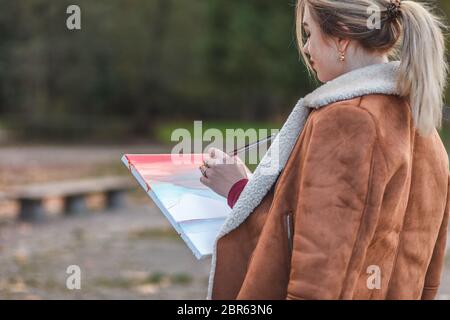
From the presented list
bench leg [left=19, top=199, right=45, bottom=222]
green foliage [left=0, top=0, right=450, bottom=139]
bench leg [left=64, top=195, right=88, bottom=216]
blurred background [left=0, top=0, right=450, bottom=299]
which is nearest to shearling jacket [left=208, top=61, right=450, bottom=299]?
blurred background [left=0, top=0, right=450, bottom=299]

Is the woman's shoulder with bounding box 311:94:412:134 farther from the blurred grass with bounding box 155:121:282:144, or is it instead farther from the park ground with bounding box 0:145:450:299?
the blurred grass with bounding box 155:121:282:144

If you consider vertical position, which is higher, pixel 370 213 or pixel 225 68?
pixel 370 213

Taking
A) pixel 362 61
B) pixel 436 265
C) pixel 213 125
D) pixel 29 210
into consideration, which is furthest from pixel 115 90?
pixel 362 61

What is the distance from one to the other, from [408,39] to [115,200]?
396 inches

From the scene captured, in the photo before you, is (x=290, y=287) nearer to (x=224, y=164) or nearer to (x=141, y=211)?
(x=224, y=164)

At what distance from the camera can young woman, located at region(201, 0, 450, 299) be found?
1.82 meters

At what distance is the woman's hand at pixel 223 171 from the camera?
2.26 meters

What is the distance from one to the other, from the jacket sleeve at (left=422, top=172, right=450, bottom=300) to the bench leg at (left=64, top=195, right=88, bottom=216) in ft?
29.1

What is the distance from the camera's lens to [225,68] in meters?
32.0

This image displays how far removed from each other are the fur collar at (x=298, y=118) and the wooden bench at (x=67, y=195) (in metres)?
8.28

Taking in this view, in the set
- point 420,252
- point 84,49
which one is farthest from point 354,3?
point 84,49

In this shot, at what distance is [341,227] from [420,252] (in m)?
0.42

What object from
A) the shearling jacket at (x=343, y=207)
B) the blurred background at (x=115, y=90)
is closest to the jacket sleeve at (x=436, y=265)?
the shearling jacket at (x=343, y=207)

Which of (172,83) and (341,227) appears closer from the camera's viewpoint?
(341,227)
